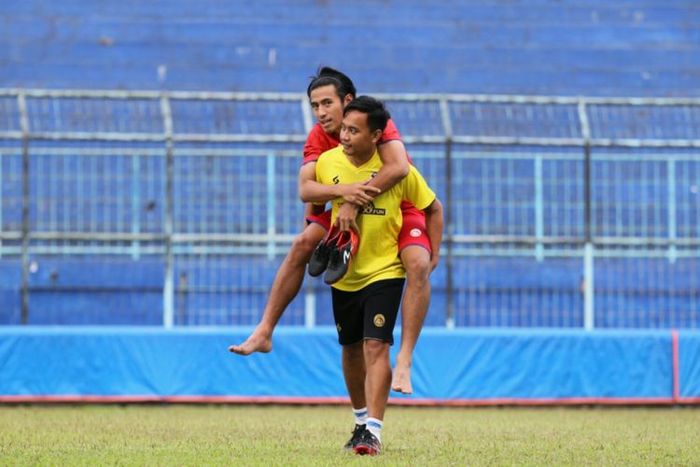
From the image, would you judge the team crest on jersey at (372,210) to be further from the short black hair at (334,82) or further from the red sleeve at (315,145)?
the short black hair at (334,82)

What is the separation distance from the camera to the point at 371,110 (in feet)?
22.9

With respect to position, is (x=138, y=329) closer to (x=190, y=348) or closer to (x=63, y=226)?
(x=190, y=348)

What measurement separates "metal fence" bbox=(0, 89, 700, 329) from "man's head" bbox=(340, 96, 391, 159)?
612cm

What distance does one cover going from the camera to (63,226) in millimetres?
14375

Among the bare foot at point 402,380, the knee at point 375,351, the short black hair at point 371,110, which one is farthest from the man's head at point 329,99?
the bare foot at point 402,380

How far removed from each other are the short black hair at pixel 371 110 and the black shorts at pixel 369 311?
2.51ft

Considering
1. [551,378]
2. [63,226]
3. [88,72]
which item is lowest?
[551,378]

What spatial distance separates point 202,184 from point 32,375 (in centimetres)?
294

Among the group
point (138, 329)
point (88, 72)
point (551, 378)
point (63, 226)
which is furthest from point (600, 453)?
point (88, 72)

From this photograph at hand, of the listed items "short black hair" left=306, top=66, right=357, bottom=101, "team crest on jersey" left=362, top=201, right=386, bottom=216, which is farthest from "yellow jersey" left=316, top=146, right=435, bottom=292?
"short black hair" left=306, top=66, right=357, bottom=101

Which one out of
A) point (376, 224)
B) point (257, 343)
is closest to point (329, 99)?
point (376, 224)

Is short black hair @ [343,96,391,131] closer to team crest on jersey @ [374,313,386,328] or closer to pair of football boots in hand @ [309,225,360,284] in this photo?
pair of football boots in hand @ [309,225,360,284]

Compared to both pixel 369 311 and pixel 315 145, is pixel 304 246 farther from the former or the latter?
pixel 369 311

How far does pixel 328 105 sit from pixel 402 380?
4.74 ft
